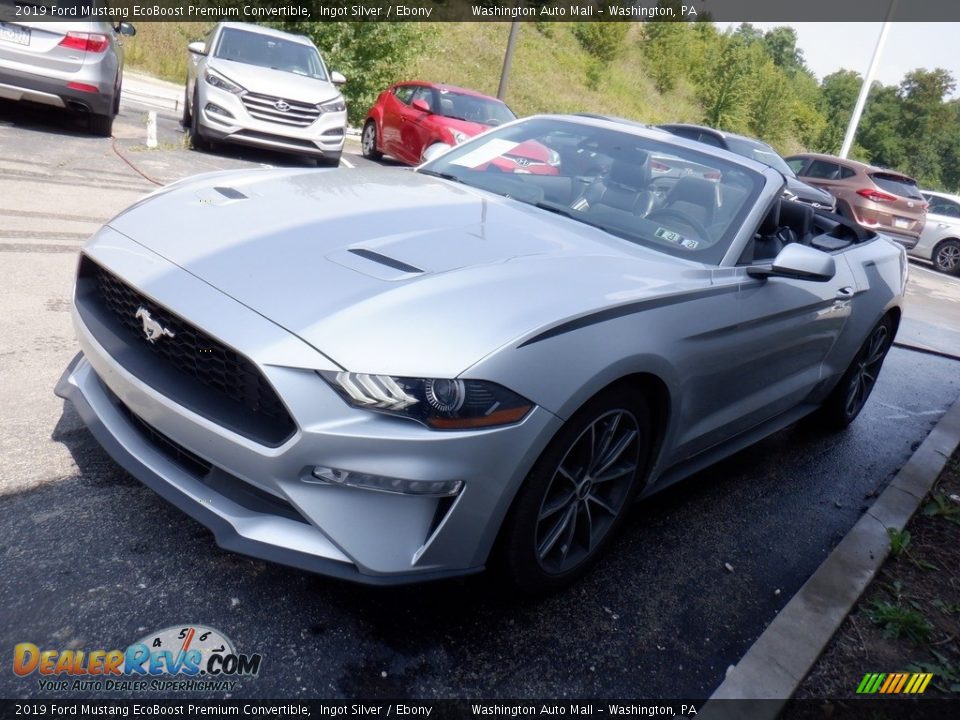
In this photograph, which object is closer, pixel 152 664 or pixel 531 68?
pixel 152 664

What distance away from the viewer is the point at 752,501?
401 centimetres

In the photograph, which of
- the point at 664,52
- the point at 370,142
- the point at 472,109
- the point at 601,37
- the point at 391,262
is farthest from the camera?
the point at 664,52

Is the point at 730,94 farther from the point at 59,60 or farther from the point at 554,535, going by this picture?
the point at 554,535

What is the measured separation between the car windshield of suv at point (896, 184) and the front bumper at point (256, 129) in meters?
11.4

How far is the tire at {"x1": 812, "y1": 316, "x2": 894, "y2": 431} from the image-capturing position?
486cm

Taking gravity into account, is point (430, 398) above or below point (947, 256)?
above

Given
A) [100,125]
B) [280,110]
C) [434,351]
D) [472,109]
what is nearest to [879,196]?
[472,109]

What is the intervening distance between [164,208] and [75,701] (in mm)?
1630

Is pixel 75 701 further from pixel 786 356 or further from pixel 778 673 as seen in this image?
pixel 786 356

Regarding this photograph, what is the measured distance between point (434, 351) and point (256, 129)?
863 cm

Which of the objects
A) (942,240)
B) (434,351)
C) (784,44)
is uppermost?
(784,44)

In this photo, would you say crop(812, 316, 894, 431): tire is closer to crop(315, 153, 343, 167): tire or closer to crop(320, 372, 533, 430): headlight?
crop(320, 372, 533, 430): headlight

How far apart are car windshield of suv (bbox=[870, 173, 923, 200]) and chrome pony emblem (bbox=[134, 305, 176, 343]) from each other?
55.3 ft

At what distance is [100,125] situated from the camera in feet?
32.3
